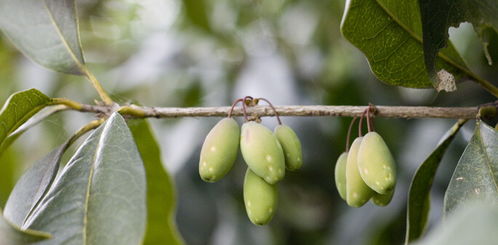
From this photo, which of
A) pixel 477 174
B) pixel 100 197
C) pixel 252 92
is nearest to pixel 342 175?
pixel 477 174

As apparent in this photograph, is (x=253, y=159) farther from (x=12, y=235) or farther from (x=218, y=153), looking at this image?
(x=12, y=235)

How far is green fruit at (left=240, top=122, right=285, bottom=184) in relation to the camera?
0.84 metres

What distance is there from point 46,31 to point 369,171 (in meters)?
0.61

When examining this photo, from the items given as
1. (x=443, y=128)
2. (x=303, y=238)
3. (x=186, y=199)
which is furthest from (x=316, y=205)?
(x=443, y=128)

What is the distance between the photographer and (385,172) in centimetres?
81

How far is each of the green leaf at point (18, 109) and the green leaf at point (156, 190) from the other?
267mm

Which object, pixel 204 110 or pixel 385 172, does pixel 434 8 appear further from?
pixel 204 110

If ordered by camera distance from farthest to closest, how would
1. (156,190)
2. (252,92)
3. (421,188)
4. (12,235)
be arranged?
(252,92)
(156,190)
(421,188)
(12,235)

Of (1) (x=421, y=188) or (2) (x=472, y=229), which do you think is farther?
(1) (x=421, y=188)

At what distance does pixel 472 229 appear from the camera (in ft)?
1.35

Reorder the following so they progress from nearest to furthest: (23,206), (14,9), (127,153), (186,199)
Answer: (127,153), (23,206), (14,9), (186,199)

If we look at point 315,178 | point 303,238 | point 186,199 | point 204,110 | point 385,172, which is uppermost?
point 204,110

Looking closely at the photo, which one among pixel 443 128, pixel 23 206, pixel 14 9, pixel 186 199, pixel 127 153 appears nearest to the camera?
pixel 127 153

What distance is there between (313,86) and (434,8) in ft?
4.42
